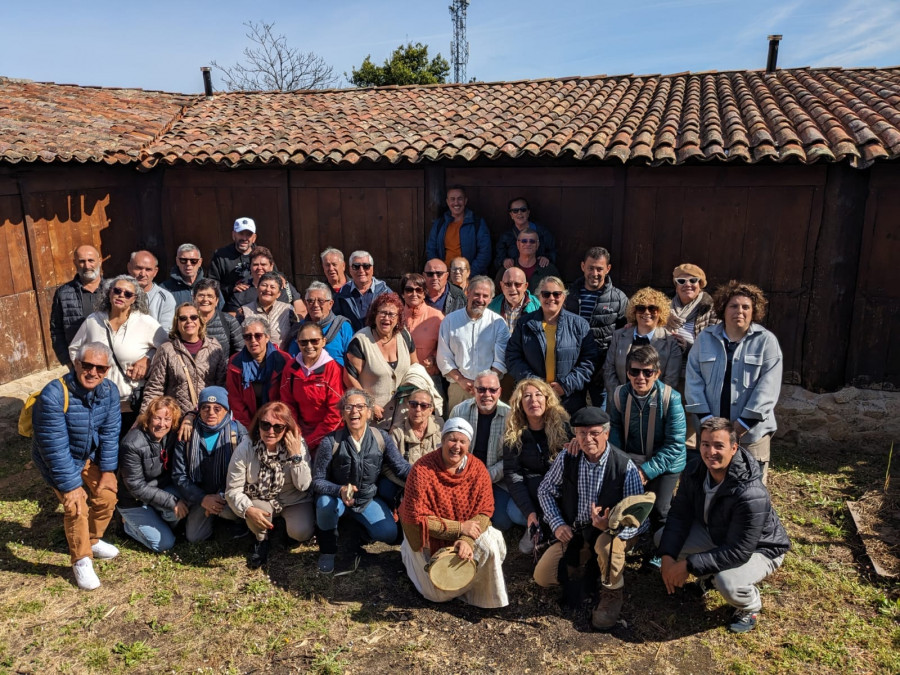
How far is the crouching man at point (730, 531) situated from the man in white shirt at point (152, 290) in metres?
4.42

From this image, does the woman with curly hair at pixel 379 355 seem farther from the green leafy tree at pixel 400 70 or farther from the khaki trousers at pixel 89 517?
the green leafy tree at pixel 400 70

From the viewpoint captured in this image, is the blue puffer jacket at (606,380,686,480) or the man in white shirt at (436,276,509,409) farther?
the man in white shirt at (436,276,509,409)

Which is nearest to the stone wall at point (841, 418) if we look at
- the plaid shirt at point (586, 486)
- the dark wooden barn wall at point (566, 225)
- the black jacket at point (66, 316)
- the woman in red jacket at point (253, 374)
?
the dark wooden barn wall at point (566, 225)

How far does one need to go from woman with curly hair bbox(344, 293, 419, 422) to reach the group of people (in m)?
0.02

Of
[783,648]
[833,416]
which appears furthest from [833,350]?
[783,648]

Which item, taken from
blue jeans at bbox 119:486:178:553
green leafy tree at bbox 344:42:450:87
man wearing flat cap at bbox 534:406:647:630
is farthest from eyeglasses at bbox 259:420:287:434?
green leafy tree at bbox 344:42:450:87

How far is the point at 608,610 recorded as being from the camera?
4340 mm

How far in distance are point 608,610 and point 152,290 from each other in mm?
4569

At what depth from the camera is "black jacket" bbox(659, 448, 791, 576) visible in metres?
4.19

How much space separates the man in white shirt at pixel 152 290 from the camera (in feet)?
19.8

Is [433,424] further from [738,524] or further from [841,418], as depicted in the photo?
[841,418]

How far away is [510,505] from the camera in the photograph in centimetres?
537

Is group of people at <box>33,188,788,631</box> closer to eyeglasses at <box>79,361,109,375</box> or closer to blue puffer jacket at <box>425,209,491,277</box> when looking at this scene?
eyeglasses at <box>79,361,109,375</box>

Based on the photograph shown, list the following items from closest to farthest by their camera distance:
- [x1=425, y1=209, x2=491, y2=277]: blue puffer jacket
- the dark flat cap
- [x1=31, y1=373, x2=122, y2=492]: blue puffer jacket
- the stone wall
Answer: the dark flat cap < [x1=31, y1=373, x2=122, y2=492]: blue puffer jacket < the stone wall < [x1=425, y1=209, x2=491, y2=277]: blue puffer jacket
